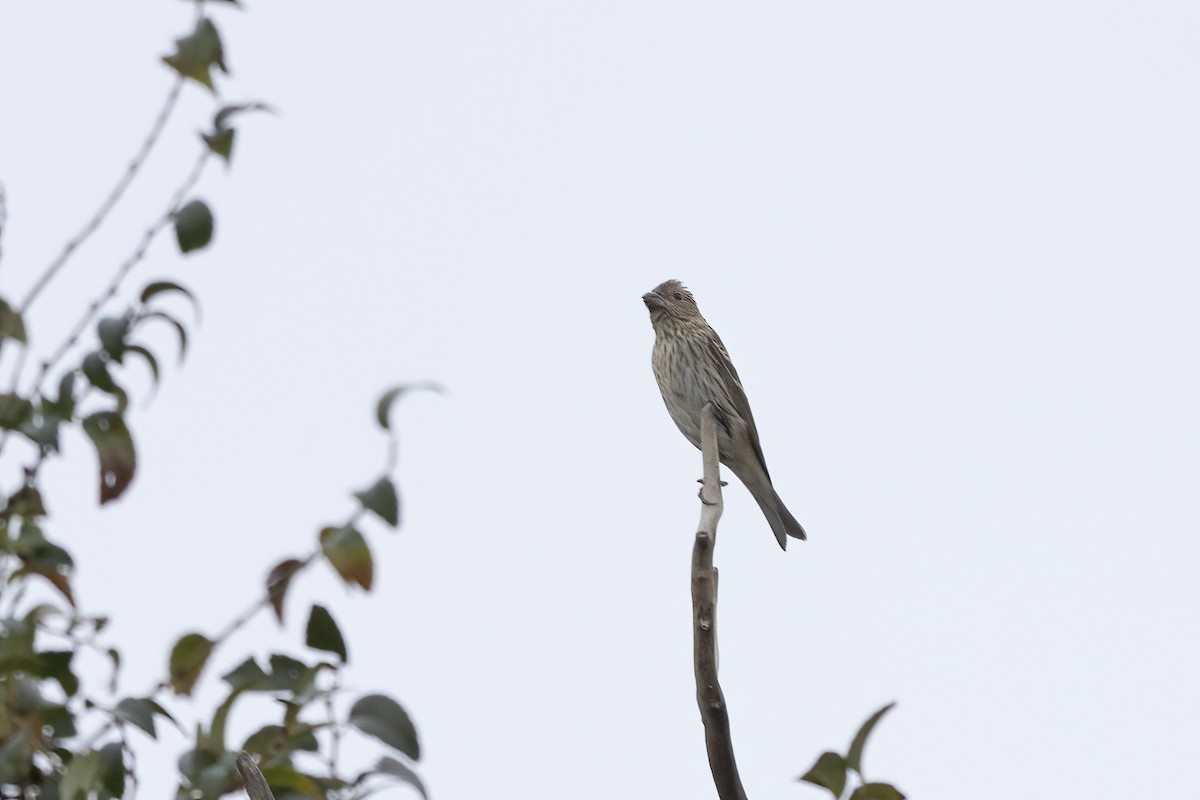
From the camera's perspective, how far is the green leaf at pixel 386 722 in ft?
5.53

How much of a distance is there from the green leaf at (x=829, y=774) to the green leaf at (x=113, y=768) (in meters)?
0.79

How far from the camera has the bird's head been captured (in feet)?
25.6

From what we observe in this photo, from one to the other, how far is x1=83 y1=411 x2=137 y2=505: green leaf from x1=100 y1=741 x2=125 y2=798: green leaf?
39cm

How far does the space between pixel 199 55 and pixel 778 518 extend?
6078mm

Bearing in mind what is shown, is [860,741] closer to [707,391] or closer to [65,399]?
[65,399]

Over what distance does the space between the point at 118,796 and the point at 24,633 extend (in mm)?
224

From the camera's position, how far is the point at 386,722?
1.70 meters

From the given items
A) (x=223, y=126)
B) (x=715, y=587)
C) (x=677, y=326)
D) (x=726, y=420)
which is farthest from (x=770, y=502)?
(x=223, y=126)

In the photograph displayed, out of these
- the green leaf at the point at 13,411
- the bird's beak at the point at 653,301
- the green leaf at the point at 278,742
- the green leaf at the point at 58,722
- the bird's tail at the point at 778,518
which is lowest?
the green leaf at the point at 58,722

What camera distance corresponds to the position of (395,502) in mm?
1695

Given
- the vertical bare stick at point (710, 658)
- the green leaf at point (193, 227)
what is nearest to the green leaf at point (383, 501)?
the green leaf at point (193, 227)

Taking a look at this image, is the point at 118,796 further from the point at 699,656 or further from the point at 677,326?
the point at 677,326

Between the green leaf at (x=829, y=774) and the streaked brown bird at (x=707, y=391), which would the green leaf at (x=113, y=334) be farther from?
the streaked brown bird at (x=707, y=391)

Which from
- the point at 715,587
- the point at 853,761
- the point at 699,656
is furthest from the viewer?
the point at 715,587
